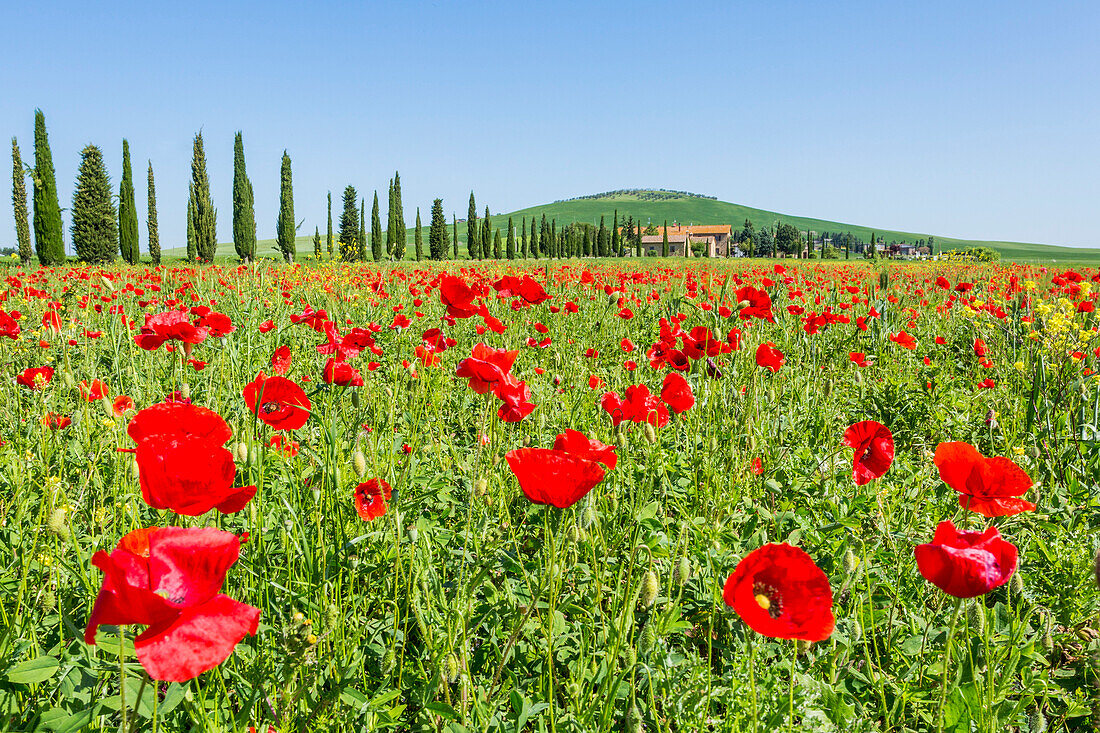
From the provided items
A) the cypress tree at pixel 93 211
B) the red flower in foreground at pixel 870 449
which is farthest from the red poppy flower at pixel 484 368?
the cypress tree at pixel 93 211

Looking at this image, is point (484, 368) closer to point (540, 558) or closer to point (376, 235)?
point (540, 558)

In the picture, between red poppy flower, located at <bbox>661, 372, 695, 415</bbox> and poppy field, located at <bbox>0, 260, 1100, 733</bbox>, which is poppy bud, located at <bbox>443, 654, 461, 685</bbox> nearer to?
poppy field, located at <bbox>0, 260, 1100, 733</bbox>

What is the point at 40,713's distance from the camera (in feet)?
3.86

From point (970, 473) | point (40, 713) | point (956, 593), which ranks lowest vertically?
point (40, 713)

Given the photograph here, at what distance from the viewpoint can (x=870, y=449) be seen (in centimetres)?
166

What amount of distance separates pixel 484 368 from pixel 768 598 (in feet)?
2.87

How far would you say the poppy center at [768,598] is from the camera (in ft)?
3.21

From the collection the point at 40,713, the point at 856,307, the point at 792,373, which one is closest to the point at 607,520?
the point at 40,713

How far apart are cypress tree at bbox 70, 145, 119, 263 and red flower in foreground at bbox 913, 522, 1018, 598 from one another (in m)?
39.9

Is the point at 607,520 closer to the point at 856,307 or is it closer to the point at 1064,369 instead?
the point at 1064,369

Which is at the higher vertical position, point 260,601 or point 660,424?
point 660,424

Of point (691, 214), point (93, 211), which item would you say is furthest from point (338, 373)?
point (691, 214)

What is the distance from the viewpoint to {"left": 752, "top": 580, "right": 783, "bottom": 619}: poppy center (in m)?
0.98

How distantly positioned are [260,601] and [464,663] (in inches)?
26.9
